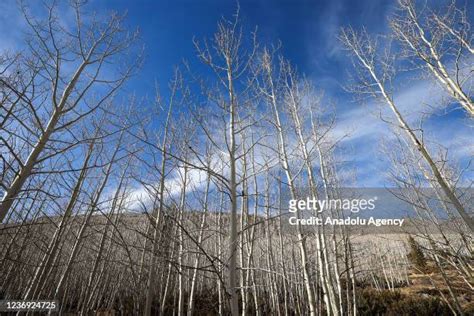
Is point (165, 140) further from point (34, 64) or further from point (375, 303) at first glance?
point (375, 303)

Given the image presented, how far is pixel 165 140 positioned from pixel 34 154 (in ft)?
10.1

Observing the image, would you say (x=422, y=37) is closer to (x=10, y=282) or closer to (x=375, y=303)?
(x=375, y=303)

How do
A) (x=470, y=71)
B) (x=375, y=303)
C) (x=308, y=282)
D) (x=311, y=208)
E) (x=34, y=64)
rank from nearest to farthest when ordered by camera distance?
(x=34, y=64), (x=308, y=282), (x=470, y=71), (x=311, y=208), (x=375, y=303)

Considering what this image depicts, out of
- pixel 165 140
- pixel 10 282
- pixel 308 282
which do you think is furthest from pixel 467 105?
pixel 10 282

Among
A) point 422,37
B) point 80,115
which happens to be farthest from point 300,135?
point 80,115

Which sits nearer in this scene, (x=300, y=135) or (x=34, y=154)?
(x=34, y=154)

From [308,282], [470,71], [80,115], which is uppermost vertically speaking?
[470,71]

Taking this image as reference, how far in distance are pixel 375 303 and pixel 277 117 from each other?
10392 millimetres

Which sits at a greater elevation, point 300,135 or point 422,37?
point 422,37

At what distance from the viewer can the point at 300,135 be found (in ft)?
20.0

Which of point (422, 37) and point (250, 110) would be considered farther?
point (422, 37)

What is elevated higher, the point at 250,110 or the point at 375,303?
the point at 250,110

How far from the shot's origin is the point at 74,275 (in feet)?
43.1

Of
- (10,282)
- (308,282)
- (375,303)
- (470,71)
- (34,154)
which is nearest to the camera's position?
(34,154)
